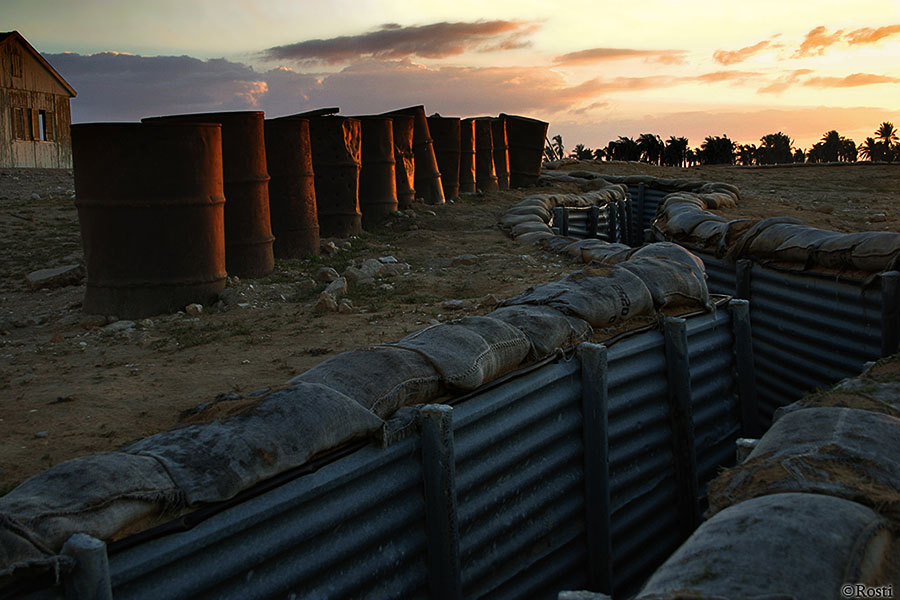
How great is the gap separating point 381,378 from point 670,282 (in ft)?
7.43

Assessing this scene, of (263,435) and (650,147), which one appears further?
(650,147)

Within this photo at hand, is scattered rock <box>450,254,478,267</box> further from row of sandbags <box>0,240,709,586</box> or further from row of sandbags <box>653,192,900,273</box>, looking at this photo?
row of sandbags <box>0,240,709,586</box>

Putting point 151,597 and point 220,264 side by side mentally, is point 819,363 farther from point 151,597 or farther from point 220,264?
point 220,264

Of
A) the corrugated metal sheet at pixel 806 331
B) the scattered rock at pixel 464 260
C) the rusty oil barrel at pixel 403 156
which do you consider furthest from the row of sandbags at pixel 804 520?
the rusty oil barrel at pixel 403 156

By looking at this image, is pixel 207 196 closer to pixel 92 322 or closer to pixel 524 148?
pixel 92 322

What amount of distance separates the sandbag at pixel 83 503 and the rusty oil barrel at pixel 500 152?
2259cm

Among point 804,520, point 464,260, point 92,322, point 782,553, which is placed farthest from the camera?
point 464,260

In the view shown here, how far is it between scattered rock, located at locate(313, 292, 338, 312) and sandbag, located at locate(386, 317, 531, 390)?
523 cm

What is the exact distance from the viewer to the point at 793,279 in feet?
18.6

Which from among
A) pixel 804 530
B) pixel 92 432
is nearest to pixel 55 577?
pixel 804 530

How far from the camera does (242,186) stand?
10.5 m

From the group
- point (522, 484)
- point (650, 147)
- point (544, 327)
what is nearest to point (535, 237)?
point (544, 327)

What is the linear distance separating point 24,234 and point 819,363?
12.9 m

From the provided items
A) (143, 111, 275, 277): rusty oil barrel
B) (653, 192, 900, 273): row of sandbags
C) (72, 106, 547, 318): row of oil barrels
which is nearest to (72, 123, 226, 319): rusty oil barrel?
(72, 106, 547, 318): row of oil barrels
